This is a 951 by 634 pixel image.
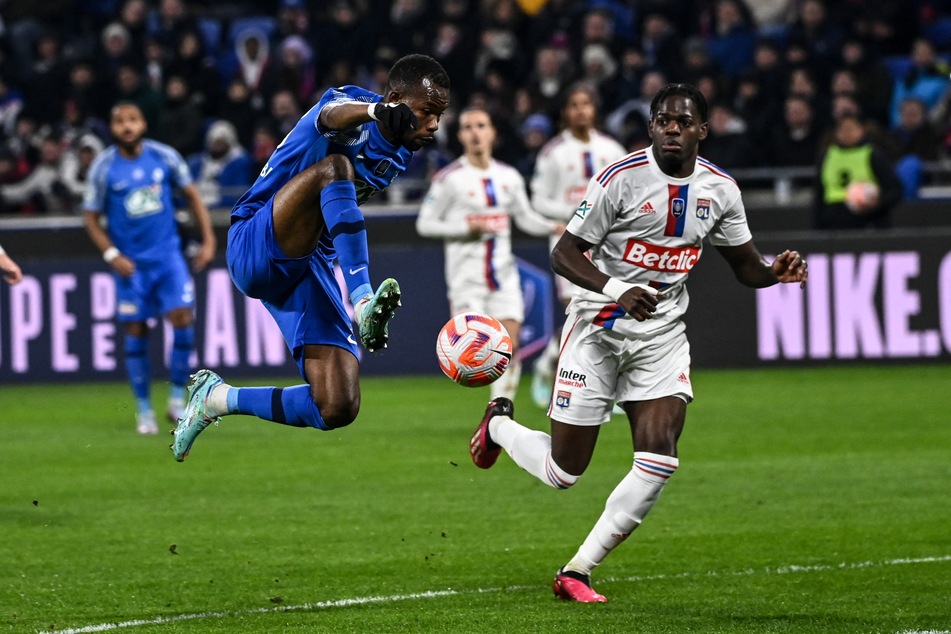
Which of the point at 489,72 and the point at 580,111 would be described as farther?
the point at 489,72

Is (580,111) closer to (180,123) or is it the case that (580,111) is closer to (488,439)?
(488,439)

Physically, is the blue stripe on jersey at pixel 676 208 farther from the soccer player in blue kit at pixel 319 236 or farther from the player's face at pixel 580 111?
the player's face at pixel 580 111

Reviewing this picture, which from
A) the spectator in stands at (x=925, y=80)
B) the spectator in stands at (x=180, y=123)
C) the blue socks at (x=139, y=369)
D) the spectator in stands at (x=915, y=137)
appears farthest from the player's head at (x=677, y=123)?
the spectator in stands at (x=180, y=123)

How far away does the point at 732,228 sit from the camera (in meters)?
7.05

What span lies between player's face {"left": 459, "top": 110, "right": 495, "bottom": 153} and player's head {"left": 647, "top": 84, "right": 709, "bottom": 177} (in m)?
5.83

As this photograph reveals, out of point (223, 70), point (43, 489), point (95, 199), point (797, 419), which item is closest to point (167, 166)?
point (95, 199)

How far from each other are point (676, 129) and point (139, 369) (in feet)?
24.0

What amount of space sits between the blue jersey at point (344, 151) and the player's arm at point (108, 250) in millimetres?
6004

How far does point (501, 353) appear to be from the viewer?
6.79 meters

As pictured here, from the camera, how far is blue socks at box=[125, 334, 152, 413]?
12906 mm

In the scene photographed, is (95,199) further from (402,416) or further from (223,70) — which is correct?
(223,70)

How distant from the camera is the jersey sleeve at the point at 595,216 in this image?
684 centimetres

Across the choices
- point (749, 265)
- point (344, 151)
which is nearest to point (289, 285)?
point (344, 151)

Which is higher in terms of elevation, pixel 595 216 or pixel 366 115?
pixel 366 115
